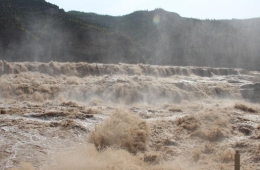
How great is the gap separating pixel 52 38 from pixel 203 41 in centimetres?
2651

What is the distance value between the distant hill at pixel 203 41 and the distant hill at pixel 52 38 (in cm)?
608

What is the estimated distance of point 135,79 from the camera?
61.2 ft

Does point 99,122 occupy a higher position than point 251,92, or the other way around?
point 99,122

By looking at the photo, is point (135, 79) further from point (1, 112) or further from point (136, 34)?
point (136, 34)

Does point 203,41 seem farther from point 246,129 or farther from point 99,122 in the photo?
point 99,122

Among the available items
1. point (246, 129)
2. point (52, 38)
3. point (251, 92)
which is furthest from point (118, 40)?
point (246, 129)

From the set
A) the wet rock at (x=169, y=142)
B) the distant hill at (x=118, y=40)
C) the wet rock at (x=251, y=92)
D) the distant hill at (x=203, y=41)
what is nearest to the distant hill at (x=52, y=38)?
the distant hill at (x=118, y=40)

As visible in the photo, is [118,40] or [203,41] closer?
[118,40]

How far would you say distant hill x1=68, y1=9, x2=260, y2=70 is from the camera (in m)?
45.0

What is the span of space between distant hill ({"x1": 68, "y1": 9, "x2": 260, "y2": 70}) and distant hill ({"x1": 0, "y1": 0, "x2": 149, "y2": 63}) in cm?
608

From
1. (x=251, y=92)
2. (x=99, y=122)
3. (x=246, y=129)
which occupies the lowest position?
(x=251, y=92)

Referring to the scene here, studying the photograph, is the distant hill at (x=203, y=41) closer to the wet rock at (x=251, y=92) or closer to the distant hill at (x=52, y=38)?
the distant hill at (x=52, y=38)

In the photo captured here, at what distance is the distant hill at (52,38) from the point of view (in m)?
33.2

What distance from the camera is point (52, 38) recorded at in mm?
37344
